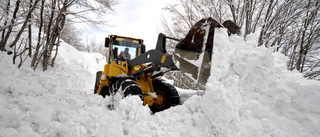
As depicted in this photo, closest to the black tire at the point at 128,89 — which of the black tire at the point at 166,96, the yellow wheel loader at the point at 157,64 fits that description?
the yellow wheel loader at the point at 157,64

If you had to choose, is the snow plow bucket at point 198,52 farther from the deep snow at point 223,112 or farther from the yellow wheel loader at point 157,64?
the deep snow at point 223,112

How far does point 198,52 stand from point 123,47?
3.40 meters

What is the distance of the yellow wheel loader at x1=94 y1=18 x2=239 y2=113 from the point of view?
272 cm

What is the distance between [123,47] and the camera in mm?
5656

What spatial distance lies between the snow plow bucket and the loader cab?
2.74 meters

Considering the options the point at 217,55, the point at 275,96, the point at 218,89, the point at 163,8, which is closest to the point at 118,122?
the point at 218,89

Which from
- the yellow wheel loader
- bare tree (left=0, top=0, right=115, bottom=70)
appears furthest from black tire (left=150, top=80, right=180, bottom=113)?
bare tree (left=0, top=0, right=115, bottom=70)

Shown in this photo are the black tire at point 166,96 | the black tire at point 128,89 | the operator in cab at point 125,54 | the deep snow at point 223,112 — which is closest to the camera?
the deep snow at point 223,112

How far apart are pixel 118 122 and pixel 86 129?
1.31 ft

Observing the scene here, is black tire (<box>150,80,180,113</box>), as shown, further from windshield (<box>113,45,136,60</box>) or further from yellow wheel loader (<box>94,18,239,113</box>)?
windshield (<box>113,45,136,60</box>)

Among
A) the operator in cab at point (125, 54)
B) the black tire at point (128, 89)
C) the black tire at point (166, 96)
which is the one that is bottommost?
the black tire at point (166, 96)

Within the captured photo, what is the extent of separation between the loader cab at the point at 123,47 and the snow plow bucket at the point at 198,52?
9.00 ft

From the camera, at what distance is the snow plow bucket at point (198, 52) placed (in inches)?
105

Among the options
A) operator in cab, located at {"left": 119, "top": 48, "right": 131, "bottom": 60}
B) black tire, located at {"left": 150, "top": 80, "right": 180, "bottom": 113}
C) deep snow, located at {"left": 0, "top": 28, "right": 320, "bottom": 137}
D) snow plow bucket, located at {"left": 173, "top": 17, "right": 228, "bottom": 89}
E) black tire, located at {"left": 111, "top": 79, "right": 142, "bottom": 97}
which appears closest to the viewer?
deep snow, located at {"left": 0, "top": 28, "right": 320, "bottom": 137}
